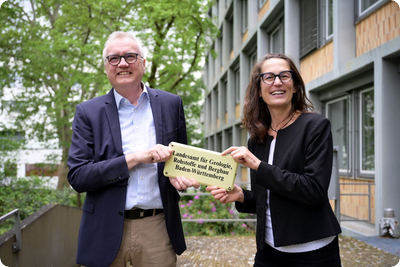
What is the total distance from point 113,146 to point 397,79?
6069mm

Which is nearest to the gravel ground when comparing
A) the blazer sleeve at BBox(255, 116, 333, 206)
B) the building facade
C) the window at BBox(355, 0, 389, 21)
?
the building facade

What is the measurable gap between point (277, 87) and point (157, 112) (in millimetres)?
802

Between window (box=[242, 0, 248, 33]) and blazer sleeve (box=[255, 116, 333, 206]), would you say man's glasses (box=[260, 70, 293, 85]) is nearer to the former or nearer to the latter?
blazer sleeve (box=[255, 116, 333, 206])

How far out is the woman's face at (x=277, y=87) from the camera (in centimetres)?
255

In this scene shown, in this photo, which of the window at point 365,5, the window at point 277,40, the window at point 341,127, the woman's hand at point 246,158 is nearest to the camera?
the woman's hand at point 246,158

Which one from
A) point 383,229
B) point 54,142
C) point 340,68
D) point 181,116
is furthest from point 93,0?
point 181,116

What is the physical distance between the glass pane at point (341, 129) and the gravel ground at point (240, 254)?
3071mm

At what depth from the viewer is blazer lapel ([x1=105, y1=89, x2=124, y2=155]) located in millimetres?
2637

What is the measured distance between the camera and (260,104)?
2807 millimetres

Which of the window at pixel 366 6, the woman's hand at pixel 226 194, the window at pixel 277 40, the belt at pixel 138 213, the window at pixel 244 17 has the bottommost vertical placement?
the belt at pixel 138 213

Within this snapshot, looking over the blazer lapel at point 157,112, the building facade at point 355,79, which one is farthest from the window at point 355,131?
the blazer lapel at point 157,112

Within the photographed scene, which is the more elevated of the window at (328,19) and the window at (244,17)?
the window at (244,17)

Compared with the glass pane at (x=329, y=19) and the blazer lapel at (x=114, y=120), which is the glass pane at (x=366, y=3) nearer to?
the glass pane at (x=329, y=19)

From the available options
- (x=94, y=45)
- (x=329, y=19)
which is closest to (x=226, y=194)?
(x=329, y=19)
